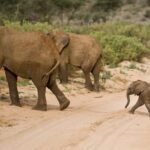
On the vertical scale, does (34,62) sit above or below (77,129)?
above

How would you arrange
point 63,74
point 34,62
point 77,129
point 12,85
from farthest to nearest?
point 63,74 → point 12,85 → point 34,62 → point 77,129

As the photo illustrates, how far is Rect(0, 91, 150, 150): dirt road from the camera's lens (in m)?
10.1

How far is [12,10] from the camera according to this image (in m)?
46.2

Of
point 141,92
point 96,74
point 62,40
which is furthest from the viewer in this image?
point 96,74

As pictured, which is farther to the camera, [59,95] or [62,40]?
[62,40]

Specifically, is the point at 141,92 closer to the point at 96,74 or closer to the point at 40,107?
the point at 40,107

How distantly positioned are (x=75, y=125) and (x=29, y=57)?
8.63 feet

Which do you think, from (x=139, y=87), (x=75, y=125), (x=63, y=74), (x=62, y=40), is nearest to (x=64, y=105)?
(x=139, y=87)

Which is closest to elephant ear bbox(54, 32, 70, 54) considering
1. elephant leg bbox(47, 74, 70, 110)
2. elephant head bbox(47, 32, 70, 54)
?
elephant head bbox(47, 32, 70, 54)

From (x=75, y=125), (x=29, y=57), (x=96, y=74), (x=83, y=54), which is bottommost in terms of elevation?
(x=96, y=74)

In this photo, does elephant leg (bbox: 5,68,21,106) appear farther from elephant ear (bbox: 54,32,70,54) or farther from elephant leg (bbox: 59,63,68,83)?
elephant ear (bbox: 54,32,70,54)

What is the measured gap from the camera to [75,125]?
474 inches

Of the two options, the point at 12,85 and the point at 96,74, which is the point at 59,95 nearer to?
the point at 12,85

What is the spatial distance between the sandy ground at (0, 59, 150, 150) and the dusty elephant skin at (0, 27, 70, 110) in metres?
0.70
